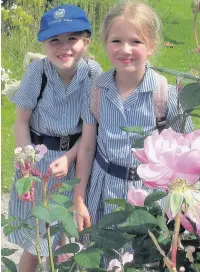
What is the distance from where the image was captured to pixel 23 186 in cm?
143

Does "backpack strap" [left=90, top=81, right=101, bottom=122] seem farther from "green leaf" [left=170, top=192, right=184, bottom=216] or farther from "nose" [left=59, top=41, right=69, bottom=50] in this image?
"green leaf" [left=170, top=192, right=184, bottom=216]

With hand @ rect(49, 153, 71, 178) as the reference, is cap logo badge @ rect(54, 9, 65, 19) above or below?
above

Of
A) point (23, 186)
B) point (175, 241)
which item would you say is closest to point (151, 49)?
point (23, 186)

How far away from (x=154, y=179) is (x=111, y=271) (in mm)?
416

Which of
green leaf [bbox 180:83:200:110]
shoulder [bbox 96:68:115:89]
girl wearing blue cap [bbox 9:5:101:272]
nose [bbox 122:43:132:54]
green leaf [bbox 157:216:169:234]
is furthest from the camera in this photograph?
girl wearing blue cap [bbox 9:5:101:272]

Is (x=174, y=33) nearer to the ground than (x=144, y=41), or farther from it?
farther from it

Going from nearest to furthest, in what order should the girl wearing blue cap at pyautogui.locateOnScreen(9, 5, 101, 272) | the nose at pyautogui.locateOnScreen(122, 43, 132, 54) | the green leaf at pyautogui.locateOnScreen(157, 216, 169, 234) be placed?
the green leaf at pyautogui.locateOnScreen(157, 216, 169, 234), the nose at pyautogui.locateOnScreen(122, 43, 132, 54), the girl wearing blue cap at pyautogui.locateOnScreen(9, 5, 101, 272)

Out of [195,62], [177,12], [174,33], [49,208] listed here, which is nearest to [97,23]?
[195,62]

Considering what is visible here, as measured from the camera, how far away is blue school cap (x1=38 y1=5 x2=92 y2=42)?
238 centimetres

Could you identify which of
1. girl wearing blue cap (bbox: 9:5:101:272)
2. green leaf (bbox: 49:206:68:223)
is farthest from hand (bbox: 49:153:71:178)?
green leaf (bbox: 49:206:68:223)

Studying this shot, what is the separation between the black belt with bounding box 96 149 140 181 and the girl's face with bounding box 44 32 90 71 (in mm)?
389

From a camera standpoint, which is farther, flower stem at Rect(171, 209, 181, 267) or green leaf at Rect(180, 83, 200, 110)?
green leaf at Rect(180, 83, 200, 110)

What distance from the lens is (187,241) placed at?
1156 millimetres

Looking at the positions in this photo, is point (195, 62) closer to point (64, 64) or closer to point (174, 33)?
point (174, 33)
